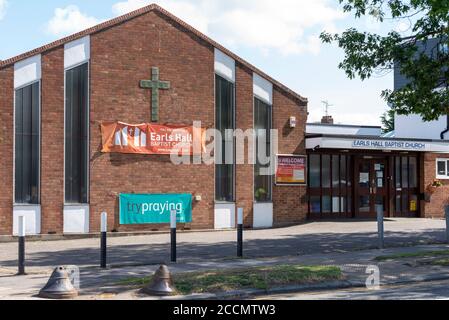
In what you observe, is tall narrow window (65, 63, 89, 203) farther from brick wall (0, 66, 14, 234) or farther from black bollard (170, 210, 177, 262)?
black bollard (170, 210, 177, 262)

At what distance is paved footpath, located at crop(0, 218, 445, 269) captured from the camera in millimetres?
15281

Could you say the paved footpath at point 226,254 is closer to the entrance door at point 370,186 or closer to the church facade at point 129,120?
the church facade at point 129,120

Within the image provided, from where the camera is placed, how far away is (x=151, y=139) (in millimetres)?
21500

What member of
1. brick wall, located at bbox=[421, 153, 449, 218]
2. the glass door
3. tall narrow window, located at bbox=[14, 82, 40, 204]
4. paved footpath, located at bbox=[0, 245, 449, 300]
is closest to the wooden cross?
tall narrow window, located at bbox=[14, 82, 40, 204]

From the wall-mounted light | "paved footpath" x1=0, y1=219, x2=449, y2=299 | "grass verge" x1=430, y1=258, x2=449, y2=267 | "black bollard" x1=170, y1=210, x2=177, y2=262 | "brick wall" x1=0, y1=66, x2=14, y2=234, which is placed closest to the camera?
"paved footpath" x1=0, y1=219, x2=449, y2=299

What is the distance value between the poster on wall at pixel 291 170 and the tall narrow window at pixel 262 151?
390 millimetres

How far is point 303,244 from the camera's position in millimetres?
17766

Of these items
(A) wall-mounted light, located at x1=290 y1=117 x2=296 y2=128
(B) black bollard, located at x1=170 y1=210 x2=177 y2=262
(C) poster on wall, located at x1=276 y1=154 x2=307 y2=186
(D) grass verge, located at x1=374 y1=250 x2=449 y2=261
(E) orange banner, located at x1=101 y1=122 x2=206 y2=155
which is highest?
(A) wall-mounted light, located at x1=290 y1=117 x2=296 y2=128

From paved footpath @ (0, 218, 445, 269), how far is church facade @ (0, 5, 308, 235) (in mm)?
1091

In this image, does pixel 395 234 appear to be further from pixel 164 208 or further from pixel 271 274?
Answer: pixel 271 274

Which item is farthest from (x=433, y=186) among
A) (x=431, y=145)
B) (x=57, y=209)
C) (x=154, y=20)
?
(x=57, y=209)

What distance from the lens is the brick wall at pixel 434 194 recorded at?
88.5 feet

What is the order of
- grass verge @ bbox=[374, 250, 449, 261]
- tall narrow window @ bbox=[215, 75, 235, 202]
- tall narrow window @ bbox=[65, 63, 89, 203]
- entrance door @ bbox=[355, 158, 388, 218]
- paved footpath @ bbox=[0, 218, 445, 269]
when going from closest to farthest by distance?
grass verge @ bbox=[374, 250, 449, 261] → paved footpath @ bbox=[0, 218, 445, 269] → tall narrow window @ bbox=[65, 63, 89, 203] → tall narrow window @ bbox=[215, 75, 235, 202] → entrance door @ bbox=[355, 158, 388, 218]
